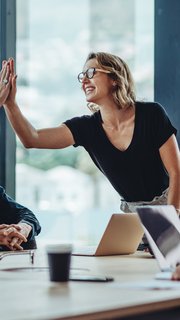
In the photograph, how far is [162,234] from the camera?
7.63 ft

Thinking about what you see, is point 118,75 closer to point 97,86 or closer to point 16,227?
point 97,86

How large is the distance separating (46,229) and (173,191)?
2063 millimetres

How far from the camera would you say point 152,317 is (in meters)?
1.76

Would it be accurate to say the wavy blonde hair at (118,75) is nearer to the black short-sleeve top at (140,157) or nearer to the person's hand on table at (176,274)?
the black short-sleeve top at (140,157)

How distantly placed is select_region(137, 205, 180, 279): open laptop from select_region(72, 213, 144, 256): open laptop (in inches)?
16.7

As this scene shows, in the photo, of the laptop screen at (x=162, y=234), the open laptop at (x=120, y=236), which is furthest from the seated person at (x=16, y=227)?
the laptop screen at (x=162, y=234)

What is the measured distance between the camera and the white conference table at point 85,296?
164 cm

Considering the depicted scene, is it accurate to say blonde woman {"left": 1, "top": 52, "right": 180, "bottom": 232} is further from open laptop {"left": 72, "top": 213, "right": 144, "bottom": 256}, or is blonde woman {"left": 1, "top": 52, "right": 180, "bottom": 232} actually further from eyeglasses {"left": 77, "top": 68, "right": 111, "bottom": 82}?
open laptop {"left": 72, "top": 213, "right": 144, "bottom": 256}

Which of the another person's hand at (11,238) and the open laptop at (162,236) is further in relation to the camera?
the another person's hand at (11,238)

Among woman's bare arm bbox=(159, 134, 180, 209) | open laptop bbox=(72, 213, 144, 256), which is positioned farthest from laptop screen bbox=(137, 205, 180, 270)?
woman's bare arm bbox=(159, 134, 180, 209)

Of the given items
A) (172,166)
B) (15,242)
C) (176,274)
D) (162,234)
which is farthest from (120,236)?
(172,166)

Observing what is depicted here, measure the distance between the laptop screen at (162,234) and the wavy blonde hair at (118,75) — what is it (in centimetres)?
145

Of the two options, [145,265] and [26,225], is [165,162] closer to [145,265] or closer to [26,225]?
[26,225]

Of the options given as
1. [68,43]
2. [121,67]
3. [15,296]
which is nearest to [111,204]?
[68,43]
